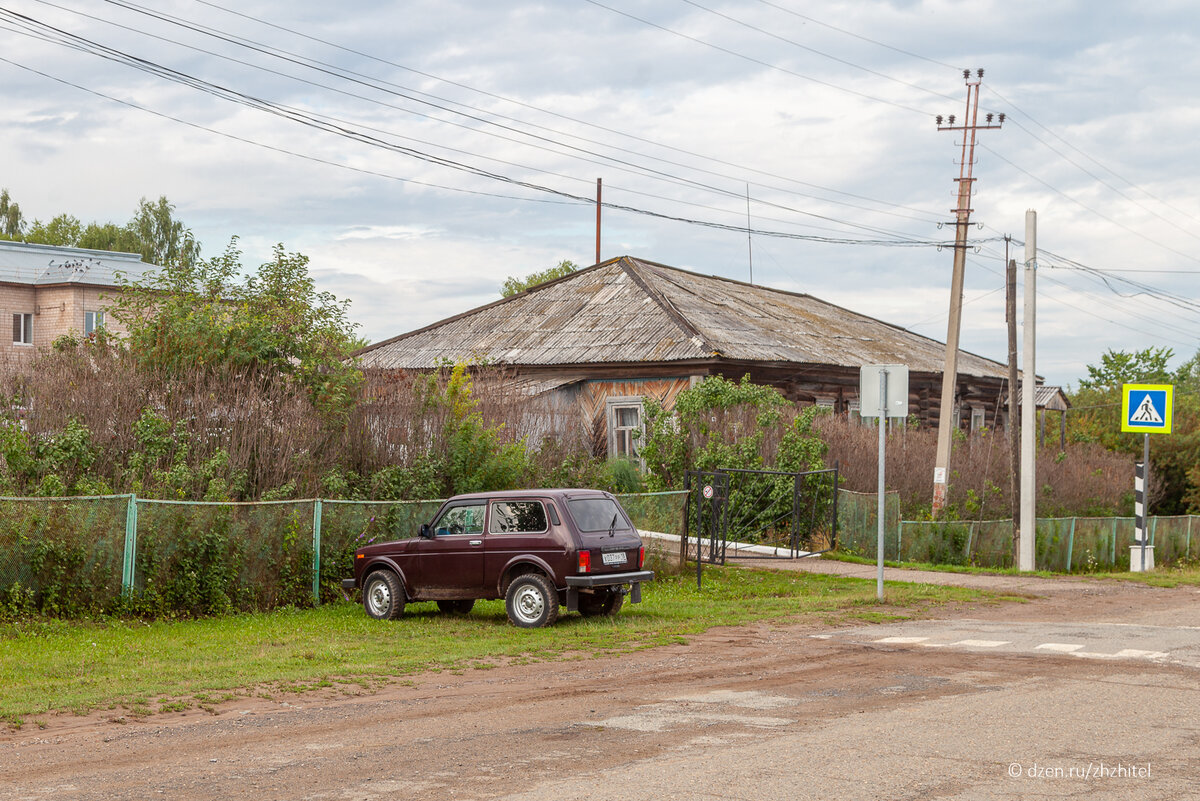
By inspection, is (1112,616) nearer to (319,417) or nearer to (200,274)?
(319,417)

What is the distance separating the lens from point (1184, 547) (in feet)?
110

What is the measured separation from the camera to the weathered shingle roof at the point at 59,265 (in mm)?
58438

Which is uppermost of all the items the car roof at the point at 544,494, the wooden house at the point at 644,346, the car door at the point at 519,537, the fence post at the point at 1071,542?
the wooden house at the point at 644,346

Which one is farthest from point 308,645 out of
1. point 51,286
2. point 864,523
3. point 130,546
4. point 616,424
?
point 51,286

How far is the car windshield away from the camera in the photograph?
584 inches

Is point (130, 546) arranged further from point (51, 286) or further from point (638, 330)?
point (51, 286)

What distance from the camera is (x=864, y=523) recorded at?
26.3 meters

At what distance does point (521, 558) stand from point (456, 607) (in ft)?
7.34

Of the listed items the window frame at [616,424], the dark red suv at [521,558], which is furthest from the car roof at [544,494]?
the window frame at [616,424]

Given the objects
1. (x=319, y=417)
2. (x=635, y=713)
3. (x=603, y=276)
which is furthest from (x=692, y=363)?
(x=635, y=713)

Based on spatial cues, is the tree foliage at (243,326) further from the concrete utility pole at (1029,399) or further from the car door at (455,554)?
the concrete utility pole at (1029,399)

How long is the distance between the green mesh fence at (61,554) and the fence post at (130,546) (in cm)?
5

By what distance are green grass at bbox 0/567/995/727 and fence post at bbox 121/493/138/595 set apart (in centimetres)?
58

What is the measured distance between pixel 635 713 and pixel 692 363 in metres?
21.1
